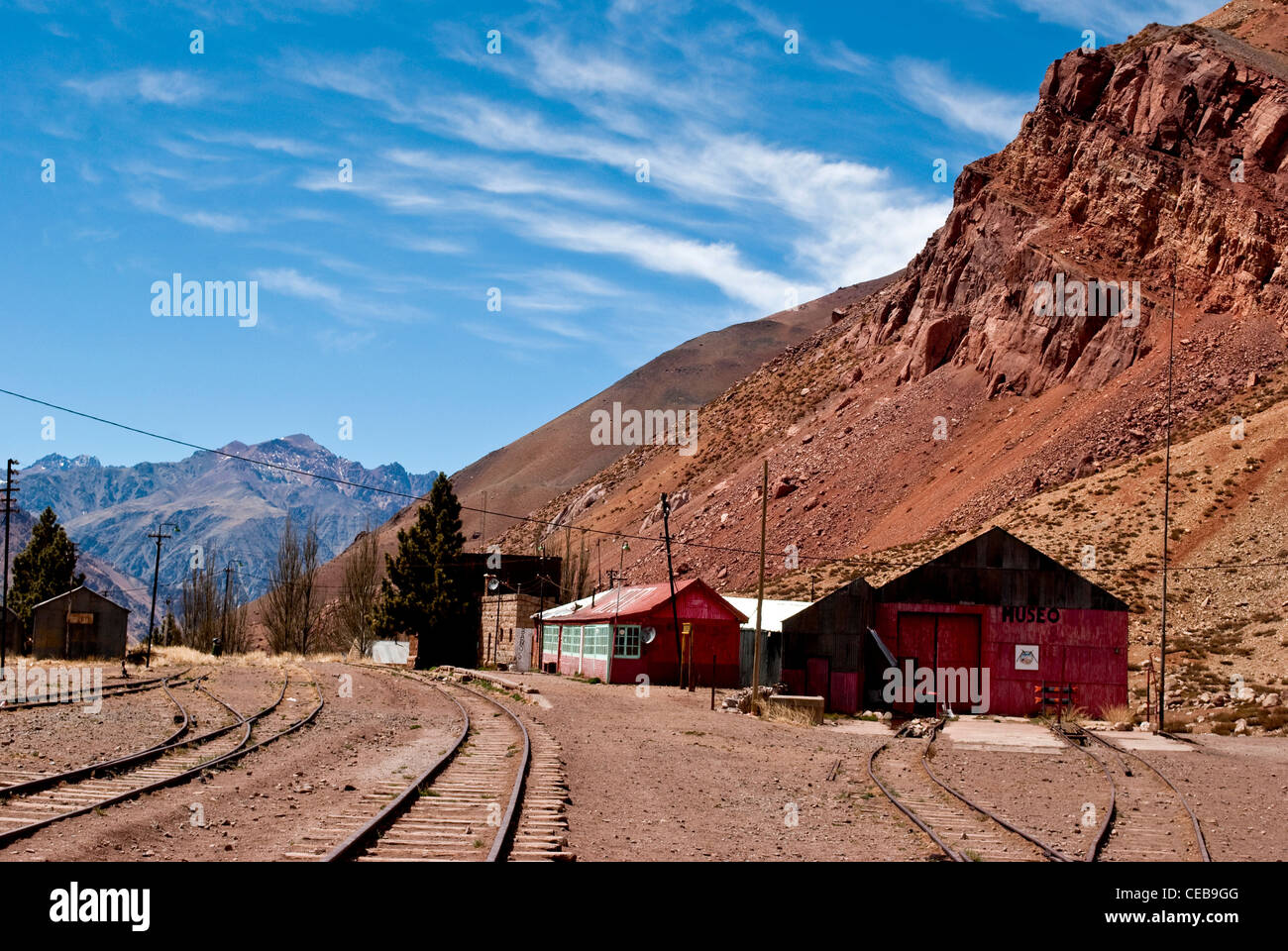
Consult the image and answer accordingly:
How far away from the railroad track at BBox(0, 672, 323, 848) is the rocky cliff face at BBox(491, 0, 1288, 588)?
54615 mm

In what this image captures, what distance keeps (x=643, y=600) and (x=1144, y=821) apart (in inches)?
1270

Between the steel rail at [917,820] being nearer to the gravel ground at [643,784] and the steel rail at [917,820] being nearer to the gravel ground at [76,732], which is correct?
the gravel ground at [643,784]

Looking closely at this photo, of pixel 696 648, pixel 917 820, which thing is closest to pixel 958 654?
pixel 696 648

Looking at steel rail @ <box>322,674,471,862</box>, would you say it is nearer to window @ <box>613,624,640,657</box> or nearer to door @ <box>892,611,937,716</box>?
door @ <box>892,611,937,716</box>

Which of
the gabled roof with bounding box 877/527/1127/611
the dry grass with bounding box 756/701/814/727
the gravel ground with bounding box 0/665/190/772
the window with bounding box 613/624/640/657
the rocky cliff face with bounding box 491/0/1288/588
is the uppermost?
the rocky cliff face with bounding box 491/0/1288/588

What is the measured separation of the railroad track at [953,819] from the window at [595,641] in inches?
1051

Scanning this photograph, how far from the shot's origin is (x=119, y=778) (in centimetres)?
1533

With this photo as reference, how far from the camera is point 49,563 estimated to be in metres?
75.0

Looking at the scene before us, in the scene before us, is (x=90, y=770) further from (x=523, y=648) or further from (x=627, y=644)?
(x=523, y=648)

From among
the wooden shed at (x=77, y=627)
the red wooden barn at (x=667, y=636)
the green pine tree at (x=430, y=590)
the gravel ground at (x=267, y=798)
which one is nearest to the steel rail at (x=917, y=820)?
the gravel ground at (x=267, y=798)

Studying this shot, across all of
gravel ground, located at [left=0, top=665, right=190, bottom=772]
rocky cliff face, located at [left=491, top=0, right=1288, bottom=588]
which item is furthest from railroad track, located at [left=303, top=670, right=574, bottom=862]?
rocky cliff face, located at [left=491, top=0, right=1288, bottom=588]

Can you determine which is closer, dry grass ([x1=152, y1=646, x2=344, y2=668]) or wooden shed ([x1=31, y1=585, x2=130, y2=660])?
dry grass ([x1=152, y1=646, x2=344, y2=668])

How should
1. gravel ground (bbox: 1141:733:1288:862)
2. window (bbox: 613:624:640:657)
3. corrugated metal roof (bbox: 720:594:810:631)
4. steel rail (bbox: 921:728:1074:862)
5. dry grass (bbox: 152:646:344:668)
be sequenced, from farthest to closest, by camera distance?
dry grass (bbox: 152:646:344:668), window (bbox: 613:624:640:657), corrugated metal roof (bbox: 720:594:810:631), gravel ground (bbox: 1141:733:1288:862), steel rail (bbox: 921:728:1074:862)

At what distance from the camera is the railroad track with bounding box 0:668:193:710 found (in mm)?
27375
